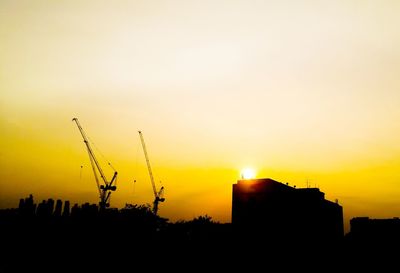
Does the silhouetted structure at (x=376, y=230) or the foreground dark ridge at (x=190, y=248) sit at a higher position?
the silhouetted structure at (x=376, y=230)

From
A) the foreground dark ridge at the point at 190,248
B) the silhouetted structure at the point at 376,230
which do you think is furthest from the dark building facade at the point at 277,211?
the silhouetted structure at the point at 376,230

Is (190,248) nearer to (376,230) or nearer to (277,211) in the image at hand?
(277,211)

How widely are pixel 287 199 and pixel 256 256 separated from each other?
14462mm

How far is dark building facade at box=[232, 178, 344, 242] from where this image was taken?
242 feet

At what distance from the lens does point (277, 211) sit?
247 feet

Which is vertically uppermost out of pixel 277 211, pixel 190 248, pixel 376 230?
pixel 277 211

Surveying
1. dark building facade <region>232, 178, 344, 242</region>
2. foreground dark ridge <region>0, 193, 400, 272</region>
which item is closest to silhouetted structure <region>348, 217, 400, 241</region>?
foreground dark ridge <region>0, 193, 400, 272</region>

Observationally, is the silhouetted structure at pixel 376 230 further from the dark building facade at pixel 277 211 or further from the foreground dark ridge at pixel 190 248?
the dark building facade at pixel 277 211

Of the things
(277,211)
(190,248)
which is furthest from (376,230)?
(190,248)

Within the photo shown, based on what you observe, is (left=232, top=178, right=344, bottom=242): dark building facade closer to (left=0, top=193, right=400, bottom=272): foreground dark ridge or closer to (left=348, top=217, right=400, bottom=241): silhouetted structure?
(left=0, top=193, right=400, bottom=272): foreground dark ridge

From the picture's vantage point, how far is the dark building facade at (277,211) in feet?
242

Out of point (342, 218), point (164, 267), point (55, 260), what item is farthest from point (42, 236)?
point (342, 218)

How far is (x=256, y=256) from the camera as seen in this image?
69188 millimetres

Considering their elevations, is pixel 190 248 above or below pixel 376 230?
below
